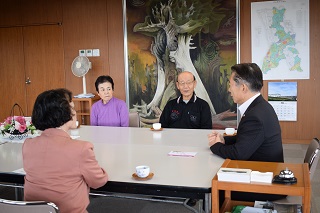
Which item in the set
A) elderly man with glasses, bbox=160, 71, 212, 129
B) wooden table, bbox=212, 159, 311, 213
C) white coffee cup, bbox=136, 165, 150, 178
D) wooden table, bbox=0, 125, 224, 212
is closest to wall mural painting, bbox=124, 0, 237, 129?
elderly man with glasses, bbox=160, 71, 212, 129

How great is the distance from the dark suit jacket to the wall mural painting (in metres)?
3.49

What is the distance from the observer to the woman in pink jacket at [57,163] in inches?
68.7

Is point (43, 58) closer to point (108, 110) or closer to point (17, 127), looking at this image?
point (108, 110)

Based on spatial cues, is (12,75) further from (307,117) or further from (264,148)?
(264,148)

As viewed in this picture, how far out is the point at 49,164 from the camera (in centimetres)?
175

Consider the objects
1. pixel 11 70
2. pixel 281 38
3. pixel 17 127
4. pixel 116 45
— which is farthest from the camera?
pixel 11 70

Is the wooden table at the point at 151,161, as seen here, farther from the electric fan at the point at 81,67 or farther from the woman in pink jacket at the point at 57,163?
the electric fan at the point at 81,67

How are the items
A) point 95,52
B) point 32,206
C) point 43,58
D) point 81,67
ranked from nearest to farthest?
point 32,206, point 81,67, point 95,52, point 43,58

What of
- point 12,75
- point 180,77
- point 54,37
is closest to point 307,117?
point 180,77

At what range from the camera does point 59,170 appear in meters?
1.74

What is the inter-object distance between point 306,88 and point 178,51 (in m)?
2.06

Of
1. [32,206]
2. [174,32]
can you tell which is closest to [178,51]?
[174,32]

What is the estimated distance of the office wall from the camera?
5691mm

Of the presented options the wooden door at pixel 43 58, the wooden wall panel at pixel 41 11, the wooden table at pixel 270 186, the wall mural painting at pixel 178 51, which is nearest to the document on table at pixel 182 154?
the wooden table at pixel 270 186
